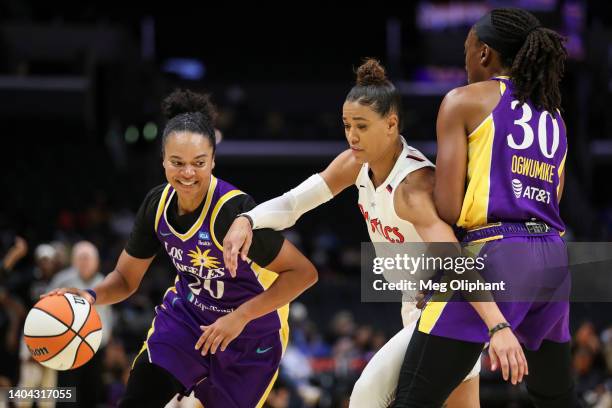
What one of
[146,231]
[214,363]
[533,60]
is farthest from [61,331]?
[533,60]

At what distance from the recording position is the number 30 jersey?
10.3 ft

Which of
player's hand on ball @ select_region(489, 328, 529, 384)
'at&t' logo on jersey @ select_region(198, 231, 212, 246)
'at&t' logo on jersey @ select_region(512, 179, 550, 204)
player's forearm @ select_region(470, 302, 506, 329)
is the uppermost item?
'at&t' logo on jersey @ select_region(512, 179, 550, 204)

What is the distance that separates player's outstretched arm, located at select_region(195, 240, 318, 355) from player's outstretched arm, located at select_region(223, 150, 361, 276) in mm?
168

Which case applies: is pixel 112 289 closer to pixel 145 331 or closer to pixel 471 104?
pixel 471 104

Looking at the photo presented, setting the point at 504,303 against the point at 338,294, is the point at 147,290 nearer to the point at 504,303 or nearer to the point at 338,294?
the point at 338,294

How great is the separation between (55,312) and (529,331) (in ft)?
7.22

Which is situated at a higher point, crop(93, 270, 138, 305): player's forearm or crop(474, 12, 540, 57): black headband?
crop(474, 12, 540, 57): black headband

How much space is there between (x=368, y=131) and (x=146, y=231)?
1386mm

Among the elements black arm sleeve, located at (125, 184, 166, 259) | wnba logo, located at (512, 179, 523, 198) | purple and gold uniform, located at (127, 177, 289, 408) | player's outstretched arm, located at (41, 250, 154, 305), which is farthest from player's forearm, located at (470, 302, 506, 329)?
player's outstretched arm, located at (41, 250, 154, 305)

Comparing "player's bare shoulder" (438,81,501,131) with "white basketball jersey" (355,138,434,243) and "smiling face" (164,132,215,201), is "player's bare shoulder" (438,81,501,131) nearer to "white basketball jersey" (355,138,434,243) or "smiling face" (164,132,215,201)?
"white basketball jersey" (355,138,434,243)

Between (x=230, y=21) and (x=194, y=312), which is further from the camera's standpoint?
(x=230, y=21)

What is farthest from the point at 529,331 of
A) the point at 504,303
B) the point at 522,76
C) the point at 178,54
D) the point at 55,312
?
the point at 178,54

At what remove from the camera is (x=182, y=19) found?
22.0m

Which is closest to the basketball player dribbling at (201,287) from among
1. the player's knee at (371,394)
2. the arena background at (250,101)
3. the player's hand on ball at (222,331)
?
the player's hand on ball at (222,331)
